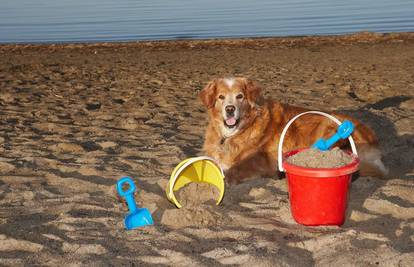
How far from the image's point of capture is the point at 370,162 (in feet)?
17.9

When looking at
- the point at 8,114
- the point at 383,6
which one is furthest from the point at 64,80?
the point at 383,6

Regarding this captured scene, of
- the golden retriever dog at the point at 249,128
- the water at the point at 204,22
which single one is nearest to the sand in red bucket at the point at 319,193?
the golden retriever dog at the point at 249,128

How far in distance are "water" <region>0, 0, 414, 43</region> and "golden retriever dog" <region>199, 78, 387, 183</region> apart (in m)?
15.8

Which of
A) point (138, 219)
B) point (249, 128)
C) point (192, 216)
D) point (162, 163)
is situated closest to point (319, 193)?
point (192, 216)

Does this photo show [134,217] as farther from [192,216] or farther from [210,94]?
[210,94]

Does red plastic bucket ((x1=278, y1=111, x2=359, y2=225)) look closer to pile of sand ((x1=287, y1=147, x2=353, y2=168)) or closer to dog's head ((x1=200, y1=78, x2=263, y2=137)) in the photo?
pile of sand ((x1=287, y1=147, x2=353, y2=168))

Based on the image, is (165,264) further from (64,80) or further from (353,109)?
(64,80)

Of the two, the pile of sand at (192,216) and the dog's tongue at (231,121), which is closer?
the pile of sand at (192,216)

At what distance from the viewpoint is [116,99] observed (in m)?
9.97

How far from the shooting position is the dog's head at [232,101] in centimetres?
605

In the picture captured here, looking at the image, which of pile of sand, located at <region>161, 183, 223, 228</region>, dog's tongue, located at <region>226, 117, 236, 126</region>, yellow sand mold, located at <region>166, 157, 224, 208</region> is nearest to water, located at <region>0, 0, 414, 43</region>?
dog's tongue, located at <region>226, 117, 236, 126</region>

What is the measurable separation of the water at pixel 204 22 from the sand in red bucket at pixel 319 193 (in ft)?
59.2

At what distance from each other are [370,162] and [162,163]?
7.46 feet

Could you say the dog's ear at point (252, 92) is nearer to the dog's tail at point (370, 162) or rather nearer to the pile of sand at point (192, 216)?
the dog's tail at point (370, 162)
